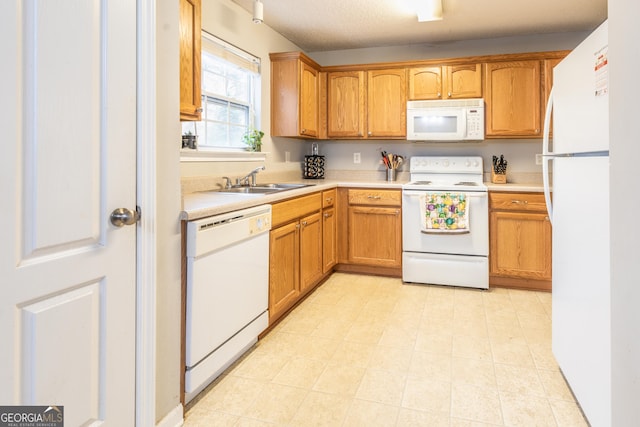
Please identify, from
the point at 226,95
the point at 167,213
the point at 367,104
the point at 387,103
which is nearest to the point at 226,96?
the point at 226,95

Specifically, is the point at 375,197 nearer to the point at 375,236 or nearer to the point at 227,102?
the point at 375,236

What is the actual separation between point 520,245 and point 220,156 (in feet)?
8.53

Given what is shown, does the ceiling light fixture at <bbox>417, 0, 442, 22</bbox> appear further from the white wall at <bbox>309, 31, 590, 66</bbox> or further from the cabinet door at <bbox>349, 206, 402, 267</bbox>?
the cabinet door at <bbox>349, 206, 402, 267</bbox>

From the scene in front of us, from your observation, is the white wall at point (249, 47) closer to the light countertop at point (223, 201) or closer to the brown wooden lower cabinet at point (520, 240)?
the light countertop at point (223, 201)

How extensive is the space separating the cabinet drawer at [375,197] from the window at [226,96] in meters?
1.13

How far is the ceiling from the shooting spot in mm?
3439

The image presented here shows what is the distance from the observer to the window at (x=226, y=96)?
10.3 feet

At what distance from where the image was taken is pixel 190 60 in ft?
7.49

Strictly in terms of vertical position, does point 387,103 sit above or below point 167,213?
above

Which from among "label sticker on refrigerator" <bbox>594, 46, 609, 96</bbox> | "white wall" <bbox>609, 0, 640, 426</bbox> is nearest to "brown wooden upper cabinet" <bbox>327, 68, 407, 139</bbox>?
"label sticker on refrigerator" <bbox>594, 46, 609, 96</bbox>

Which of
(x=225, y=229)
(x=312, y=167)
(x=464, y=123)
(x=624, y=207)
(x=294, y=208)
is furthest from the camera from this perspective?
(x=312, y=167)

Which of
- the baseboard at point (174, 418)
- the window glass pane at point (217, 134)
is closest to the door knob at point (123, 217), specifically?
the baseboard at point (174, 418)

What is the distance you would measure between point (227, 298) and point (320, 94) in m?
2.96

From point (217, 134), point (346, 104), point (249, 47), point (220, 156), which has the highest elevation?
point (249, 47)
